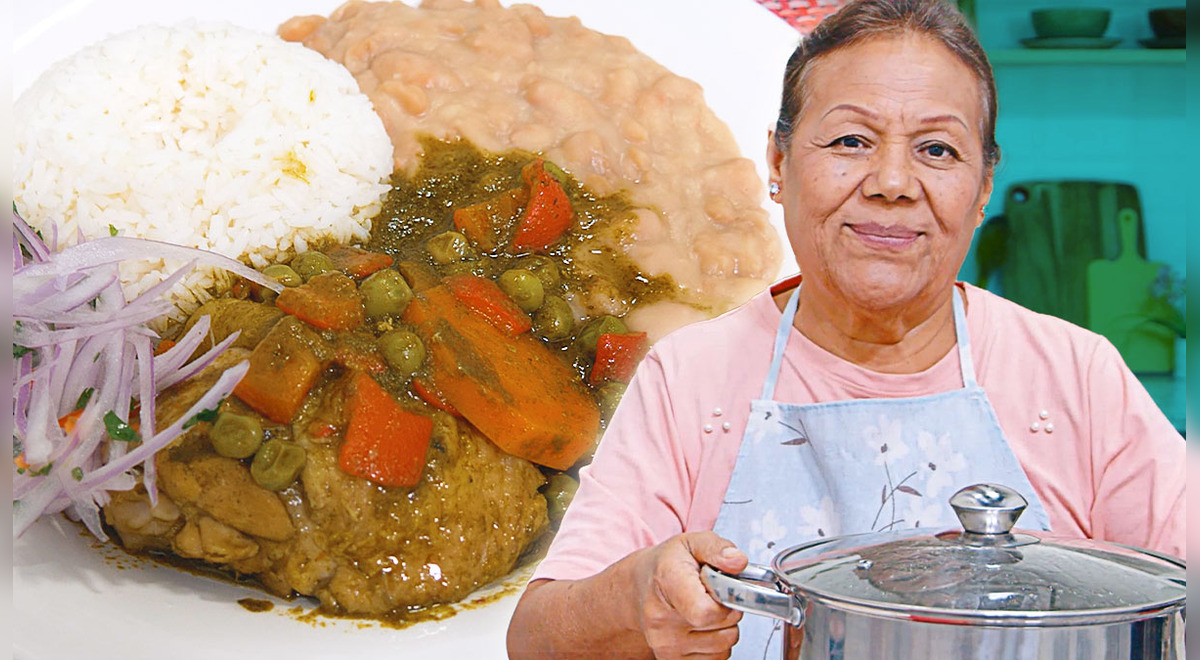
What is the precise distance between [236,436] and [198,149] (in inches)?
23.3

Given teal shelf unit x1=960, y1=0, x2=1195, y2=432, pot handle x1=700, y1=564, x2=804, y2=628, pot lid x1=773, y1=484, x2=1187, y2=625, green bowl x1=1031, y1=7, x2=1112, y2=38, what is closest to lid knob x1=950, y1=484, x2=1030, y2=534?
pot lid x1=773, y1=484, x2=1187, y2=625

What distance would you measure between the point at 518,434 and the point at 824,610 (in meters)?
0.85

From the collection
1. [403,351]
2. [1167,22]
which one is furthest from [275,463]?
[1167,22]

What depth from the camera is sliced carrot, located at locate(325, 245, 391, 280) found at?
1.53 meters

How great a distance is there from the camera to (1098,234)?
4.62 feet

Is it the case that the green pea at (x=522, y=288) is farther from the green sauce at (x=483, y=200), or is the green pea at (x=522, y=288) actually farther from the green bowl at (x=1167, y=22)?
the green bowl at (x=1167, y=22)

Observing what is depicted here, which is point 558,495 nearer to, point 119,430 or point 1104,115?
point 119,430

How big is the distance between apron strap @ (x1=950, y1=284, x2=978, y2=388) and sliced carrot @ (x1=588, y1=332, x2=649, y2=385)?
2.04 ft

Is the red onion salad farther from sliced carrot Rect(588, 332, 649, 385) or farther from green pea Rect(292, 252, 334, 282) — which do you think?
sliced carrot Rect(588, 332, 649, 385)

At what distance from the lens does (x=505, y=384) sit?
1.44 m

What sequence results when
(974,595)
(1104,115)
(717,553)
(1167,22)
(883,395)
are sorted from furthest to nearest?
1. (1104,115)
2. (1167,22)
3. (883,395)
4. (717,553)
5. (974,595)

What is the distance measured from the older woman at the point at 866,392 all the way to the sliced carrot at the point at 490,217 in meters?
0.64

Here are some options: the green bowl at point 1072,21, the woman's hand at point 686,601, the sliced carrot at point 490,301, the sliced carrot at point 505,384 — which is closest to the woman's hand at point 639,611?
the woman's hand at point 686,601

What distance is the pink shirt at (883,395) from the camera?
92 cm
